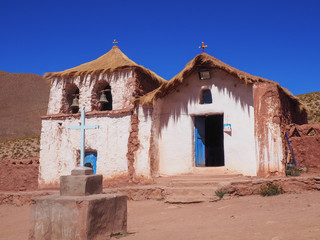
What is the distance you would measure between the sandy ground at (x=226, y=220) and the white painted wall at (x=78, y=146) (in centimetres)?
283

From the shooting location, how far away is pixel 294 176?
30.8 ft

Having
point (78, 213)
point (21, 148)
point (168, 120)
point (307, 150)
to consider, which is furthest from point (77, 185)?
point (21, 148)

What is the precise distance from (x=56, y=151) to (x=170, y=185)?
5.95 metres

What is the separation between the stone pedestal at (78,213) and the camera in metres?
5.05

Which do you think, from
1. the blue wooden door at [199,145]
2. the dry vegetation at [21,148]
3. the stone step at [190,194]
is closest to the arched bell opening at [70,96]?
the blue wooden door at [199,145]

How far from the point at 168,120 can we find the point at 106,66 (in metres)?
3.96

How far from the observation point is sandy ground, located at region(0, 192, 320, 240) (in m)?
4.89

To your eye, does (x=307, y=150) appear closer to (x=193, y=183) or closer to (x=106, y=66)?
(x=193, y=183)

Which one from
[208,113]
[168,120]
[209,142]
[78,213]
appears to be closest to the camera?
[78,213]

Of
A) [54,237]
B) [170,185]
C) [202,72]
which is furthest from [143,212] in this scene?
[202,72]

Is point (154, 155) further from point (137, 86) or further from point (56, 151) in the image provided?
point (56, 151)

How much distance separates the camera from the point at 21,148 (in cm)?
3369

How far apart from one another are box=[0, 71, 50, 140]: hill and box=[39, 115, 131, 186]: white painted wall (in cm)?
3906

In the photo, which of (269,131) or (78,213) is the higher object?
(269,131)
